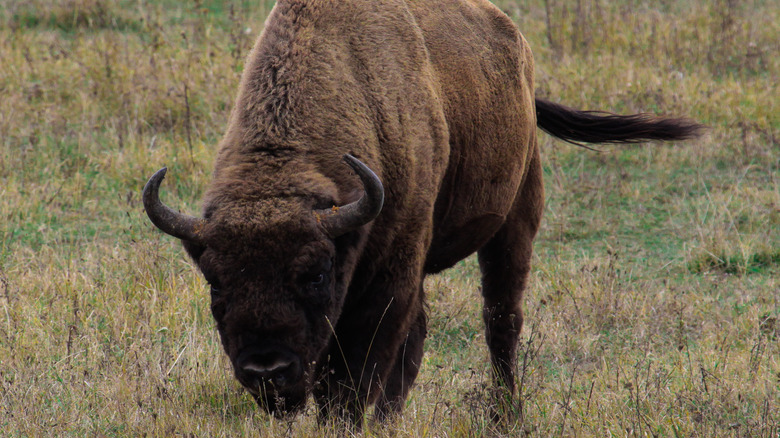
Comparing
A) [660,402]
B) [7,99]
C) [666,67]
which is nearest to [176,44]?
[7,99]

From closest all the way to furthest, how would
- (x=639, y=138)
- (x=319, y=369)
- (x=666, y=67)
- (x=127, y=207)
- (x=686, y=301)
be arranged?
(x=319, y=369) → (x=639, y=138) → (x=686, y=301) → (x=127, y=207) → (x=666, y=67)

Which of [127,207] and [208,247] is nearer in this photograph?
[208,247]

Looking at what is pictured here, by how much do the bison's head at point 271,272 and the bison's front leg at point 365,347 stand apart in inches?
14.3

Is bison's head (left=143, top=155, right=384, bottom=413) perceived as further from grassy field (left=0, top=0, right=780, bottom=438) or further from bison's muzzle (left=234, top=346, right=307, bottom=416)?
grassy field (left=0, top=0, right=780, bottom=438)

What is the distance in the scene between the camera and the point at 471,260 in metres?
7.15

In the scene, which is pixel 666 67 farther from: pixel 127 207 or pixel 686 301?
pixel 127 207

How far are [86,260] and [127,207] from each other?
138cm

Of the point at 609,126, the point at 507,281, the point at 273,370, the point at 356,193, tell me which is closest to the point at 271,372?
the point at 273,370

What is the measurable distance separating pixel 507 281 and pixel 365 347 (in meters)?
1.47

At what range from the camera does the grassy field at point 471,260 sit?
4309mm

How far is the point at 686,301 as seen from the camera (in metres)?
6.14

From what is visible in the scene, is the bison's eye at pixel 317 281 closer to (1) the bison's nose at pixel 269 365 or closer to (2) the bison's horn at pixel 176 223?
(1) the bison's nose at pixel 269 365

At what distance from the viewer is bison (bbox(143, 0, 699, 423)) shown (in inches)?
138

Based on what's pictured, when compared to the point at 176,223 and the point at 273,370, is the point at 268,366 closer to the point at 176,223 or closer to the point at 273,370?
the point at 273,370
